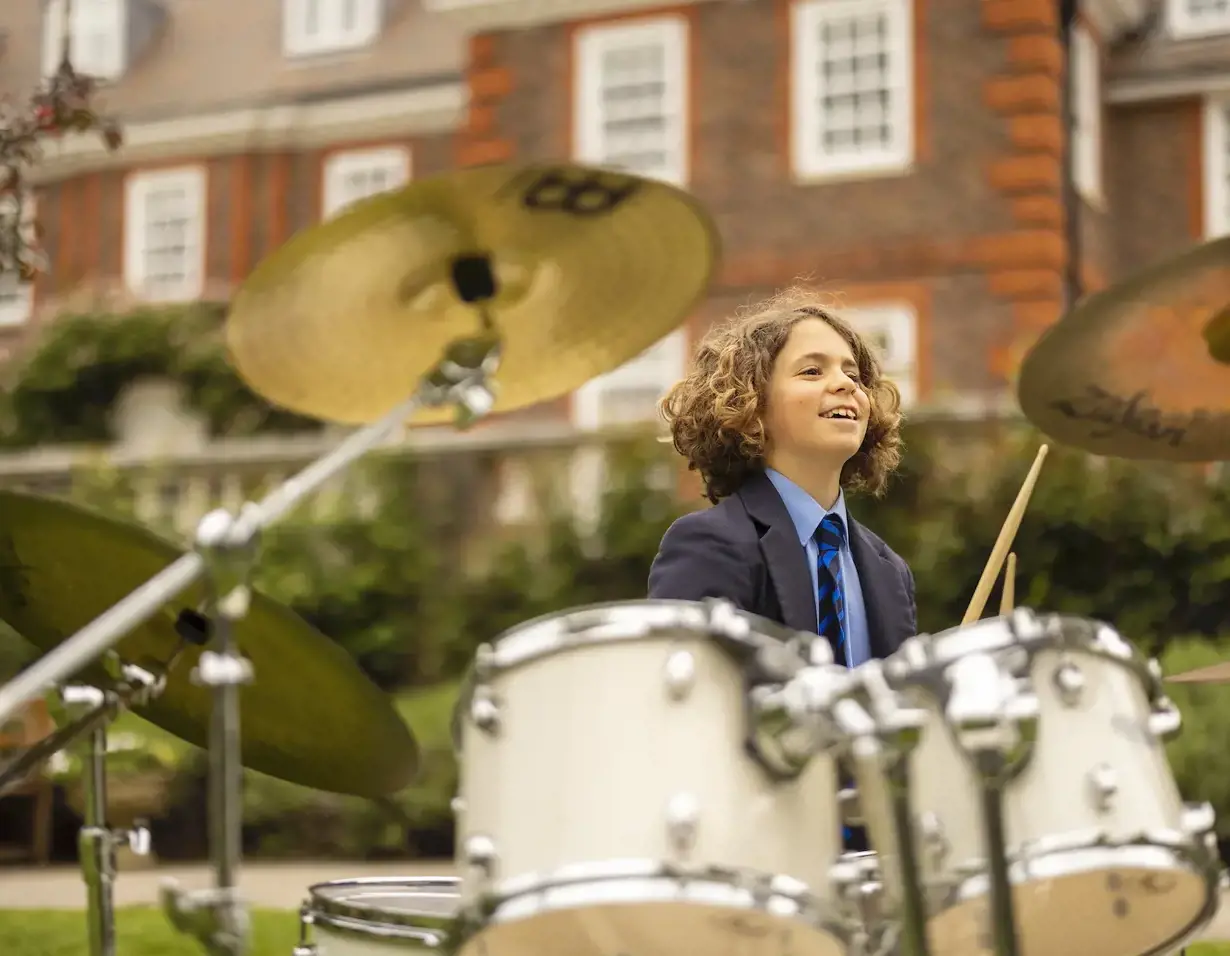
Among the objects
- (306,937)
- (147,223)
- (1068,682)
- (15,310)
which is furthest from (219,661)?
(15,310)

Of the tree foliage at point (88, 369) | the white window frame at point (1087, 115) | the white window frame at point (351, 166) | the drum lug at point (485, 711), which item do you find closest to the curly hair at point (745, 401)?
the drum lug at point (485, 711)

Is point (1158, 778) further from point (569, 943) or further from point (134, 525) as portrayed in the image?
point (134, 525)

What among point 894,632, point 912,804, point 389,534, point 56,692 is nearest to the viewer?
point 912,804

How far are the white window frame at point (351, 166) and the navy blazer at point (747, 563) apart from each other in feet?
41.7

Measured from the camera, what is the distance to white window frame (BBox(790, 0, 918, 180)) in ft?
37.0

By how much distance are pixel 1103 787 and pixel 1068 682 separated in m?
0.13

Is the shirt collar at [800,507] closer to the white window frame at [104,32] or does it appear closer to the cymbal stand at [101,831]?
the cymbal stand at [101,831]

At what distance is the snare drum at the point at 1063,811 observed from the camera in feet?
6.35

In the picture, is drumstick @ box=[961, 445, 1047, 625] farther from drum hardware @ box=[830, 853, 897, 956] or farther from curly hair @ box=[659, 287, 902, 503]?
drum hardware @ box=[830, 853, 897, 956]

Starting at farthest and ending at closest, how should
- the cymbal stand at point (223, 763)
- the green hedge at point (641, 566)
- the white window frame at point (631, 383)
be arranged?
the white window frame at point (631, 383) → the green hedge at point (641, 566) → the cymbal stand at point (223, 763)

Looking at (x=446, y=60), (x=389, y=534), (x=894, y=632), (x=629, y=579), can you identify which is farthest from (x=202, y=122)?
(x=894, y=632)

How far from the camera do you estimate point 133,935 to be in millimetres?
4719

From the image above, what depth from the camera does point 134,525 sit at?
2.23m

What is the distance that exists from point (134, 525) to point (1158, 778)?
134cm
